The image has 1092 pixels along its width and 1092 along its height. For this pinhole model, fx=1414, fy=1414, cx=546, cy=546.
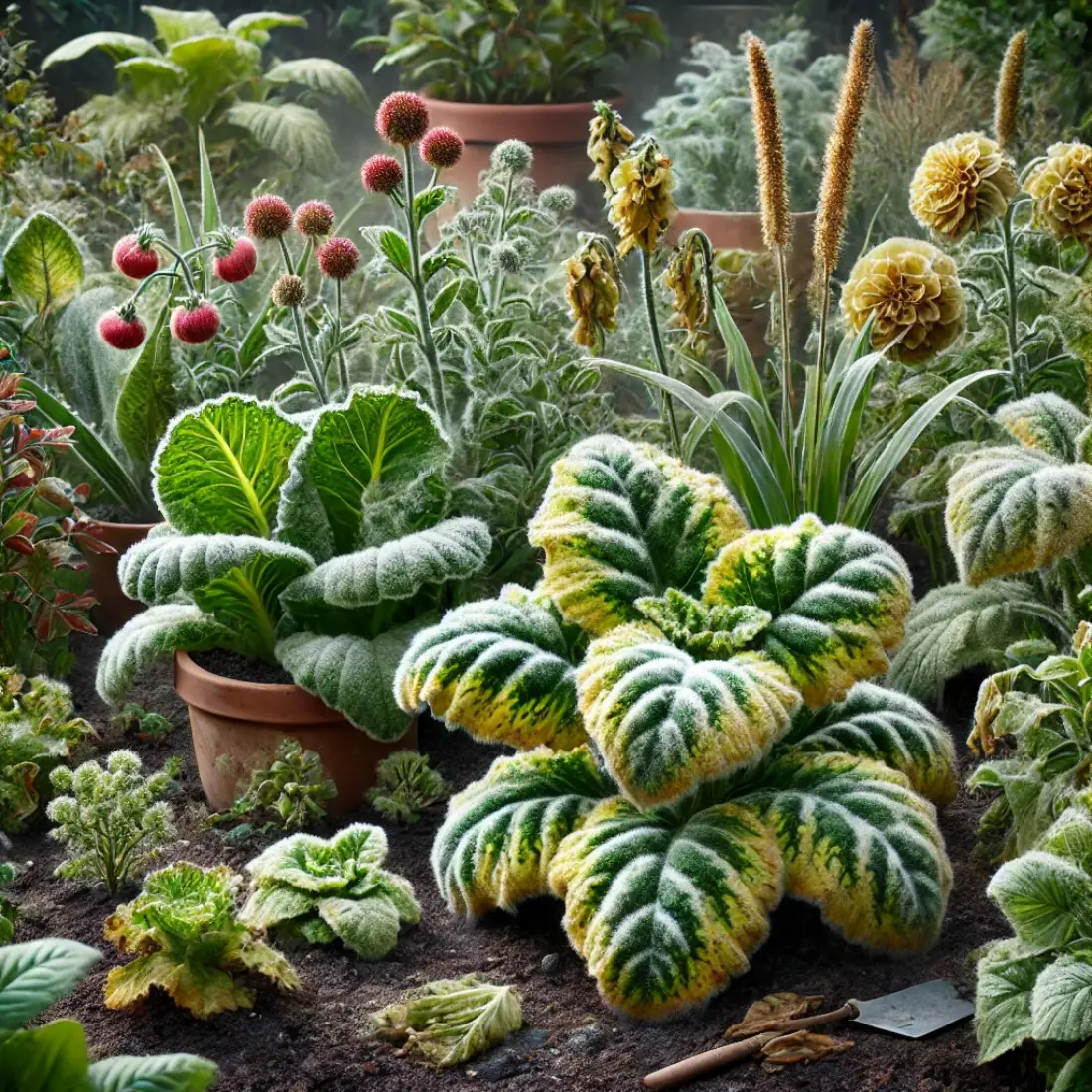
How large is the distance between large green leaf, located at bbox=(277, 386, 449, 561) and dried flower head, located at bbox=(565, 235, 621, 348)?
0.36m

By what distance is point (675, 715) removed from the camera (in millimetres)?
2076

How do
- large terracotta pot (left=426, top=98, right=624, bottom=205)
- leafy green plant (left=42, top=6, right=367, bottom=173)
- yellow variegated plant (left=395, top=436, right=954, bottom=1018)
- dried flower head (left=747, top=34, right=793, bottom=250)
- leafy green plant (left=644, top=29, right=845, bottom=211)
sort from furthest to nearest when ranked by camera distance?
1. leafy green plant (left=42, top=6, right=367, bottom=173)
2. large terracotta pot (left=426, top=98, right=624, bottom=205)
3. leafy green plant (left=644, top=29, right=845, bottom=211)
4. dried flower head (left=747, top=34, right=793, bottom=250)
5. yellow variegated plant (left=395, top=436, right=954, bottom=1018)

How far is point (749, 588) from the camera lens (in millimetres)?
2375

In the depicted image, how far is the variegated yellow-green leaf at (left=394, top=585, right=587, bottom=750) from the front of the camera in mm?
2301

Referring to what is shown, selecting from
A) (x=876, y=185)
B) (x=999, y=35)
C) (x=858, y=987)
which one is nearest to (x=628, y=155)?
(x=858, y=987)

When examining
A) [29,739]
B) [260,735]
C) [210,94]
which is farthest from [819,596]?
[210,94]

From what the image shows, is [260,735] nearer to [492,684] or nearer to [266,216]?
[492,684]

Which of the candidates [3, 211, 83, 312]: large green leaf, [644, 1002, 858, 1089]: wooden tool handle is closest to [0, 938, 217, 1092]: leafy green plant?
[644, 1002, 858, 1089]: wooden tool handle

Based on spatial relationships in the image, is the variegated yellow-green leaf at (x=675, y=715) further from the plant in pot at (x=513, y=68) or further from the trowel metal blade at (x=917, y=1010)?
the plant in pot at (x=513, y=68)

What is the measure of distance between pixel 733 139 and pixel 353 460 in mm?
2324

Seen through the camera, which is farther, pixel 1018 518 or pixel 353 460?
pixel 353 460

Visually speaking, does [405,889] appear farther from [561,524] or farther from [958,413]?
[958,413]

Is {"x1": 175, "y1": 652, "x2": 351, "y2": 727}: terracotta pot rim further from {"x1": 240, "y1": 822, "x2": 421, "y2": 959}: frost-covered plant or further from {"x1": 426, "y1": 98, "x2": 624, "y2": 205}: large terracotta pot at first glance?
{"x1": 426, "y1": 98, "x2": 624, "y2": 205}: large terracotta pot

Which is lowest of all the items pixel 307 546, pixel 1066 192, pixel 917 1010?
pixel 917 1010
